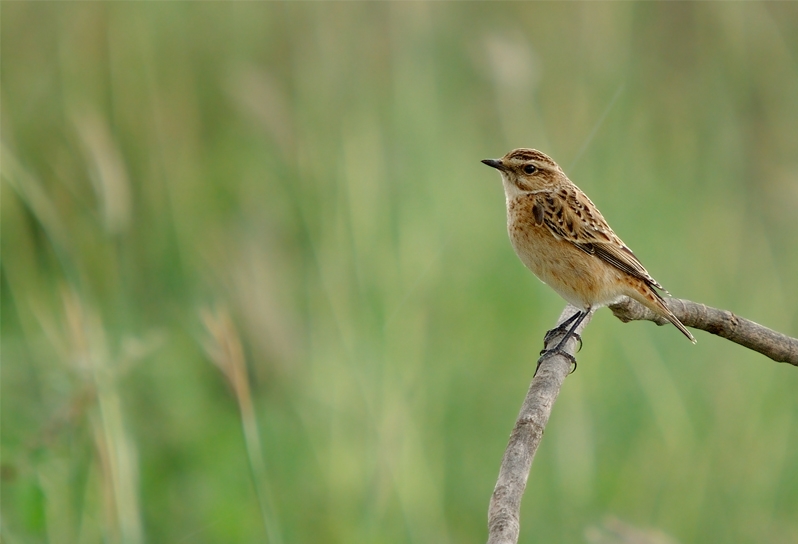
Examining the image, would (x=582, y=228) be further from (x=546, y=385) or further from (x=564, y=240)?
(x=546, y=385)

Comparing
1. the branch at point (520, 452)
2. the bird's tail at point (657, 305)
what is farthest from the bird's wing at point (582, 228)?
the branch at point (520, 452)

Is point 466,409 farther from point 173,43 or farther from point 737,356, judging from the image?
point 173,43

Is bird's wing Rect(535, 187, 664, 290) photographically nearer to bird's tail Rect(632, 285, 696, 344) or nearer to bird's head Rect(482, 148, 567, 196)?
bird's head Rect(482, 148, 567, 196)

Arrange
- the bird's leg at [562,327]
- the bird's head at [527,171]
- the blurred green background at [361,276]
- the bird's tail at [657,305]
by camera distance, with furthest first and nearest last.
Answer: the blurred green background at [361,276]
the bird's head at [527,171]
the bird's leg at [562,327]
the bird's tail at [657,305]

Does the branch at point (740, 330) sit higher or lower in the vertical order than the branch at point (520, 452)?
higher

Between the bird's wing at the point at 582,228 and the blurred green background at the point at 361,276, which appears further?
the blurred green background at the point at 361,276

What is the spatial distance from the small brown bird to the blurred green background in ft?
1.10

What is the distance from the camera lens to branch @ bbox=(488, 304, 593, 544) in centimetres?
147

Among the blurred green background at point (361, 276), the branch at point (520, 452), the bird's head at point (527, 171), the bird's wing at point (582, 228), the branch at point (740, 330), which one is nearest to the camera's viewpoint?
the branch at point (520, 452)

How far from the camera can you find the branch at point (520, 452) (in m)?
1.47

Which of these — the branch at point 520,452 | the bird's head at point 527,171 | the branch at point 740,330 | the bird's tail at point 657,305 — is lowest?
the branch at point 520,452

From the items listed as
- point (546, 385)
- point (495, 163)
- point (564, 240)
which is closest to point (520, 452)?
point (546, 385)


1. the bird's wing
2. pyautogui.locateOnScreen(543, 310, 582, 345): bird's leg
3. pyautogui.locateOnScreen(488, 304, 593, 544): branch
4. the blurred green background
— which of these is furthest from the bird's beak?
pyautogui.locateOnScreen(488, 304, 593, 544): branch

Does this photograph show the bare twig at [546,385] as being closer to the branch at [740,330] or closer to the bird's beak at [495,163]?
the branch at [740,330]
